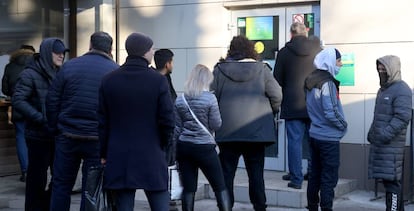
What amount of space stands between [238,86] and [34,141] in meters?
1.99

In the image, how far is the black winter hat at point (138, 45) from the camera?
16.2 feet

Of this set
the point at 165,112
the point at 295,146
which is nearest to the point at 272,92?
the point at 295,146

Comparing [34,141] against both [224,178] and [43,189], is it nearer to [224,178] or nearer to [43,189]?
[43,189]

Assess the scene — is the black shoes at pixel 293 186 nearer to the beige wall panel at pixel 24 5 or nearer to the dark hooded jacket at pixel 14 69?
the dark hooded jacket at pixel 14 69

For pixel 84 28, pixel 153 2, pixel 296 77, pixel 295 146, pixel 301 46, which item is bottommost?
pixel 295 146

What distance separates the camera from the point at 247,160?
6570mm

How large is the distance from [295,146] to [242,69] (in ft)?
5.66

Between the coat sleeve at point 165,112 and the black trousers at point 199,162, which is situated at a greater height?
the coat sleeve at point 165,112

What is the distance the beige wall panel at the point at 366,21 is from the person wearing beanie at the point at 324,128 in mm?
1795

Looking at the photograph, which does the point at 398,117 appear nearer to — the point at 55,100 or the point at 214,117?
the point at 214,117

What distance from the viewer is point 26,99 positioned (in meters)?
6.20

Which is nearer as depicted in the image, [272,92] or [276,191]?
[272,92]

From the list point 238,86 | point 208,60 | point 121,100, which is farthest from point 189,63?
point 121,100

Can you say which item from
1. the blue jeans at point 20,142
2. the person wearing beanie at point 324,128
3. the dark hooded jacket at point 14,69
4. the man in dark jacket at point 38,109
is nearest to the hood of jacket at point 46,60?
the man in dark jacket at point 38,109
